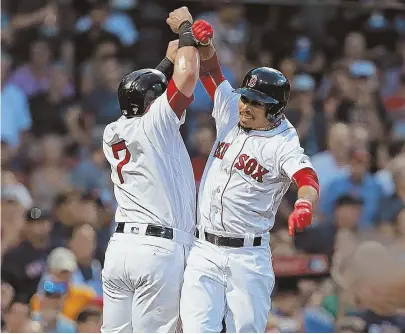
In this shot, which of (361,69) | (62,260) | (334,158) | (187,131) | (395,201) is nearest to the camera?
(62,260)

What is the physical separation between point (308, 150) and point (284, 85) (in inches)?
201

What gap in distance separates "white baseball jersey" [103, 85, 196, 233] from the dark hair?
94.4 inches

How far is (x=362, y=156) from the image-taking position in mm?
9961

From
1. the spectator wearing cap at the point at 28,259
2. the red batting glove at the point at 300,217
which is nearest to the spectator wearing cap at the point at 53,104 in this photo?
the spectator wearing cap at the point at 28,259

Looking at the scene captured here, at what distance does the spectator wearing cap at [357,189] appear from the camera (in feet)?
32.4

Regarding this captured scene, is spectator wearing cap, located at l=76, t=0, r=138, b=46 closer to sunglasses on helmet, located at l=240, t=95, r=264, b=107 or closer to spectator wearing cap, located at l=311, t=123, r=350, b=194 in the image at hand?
spectator wearing cap, located at l=311, t=123, r=350, b=194

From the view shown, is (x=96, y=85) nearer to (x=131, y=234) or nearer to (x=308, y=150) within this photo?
(x=308, y=150)

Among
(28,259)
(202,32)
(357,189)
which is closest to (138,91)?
(202,32)

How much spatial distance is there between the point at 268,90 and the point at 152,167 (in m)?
0.79

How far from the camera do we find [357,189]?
393 inches

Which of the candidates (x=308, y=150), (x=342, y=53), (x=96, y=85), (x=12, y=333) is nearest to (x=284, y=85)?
(x=12, y=333)

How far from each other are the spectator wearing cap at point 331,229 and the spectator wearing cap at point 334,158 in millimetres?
511

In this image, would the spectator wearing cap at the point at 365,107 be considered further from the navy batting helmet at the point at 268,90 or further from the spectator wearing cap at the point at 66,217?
the navy batting helmet at the point at 268,90

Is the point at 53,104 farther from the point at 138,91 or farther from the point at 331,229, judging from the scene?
the point at 138,91
